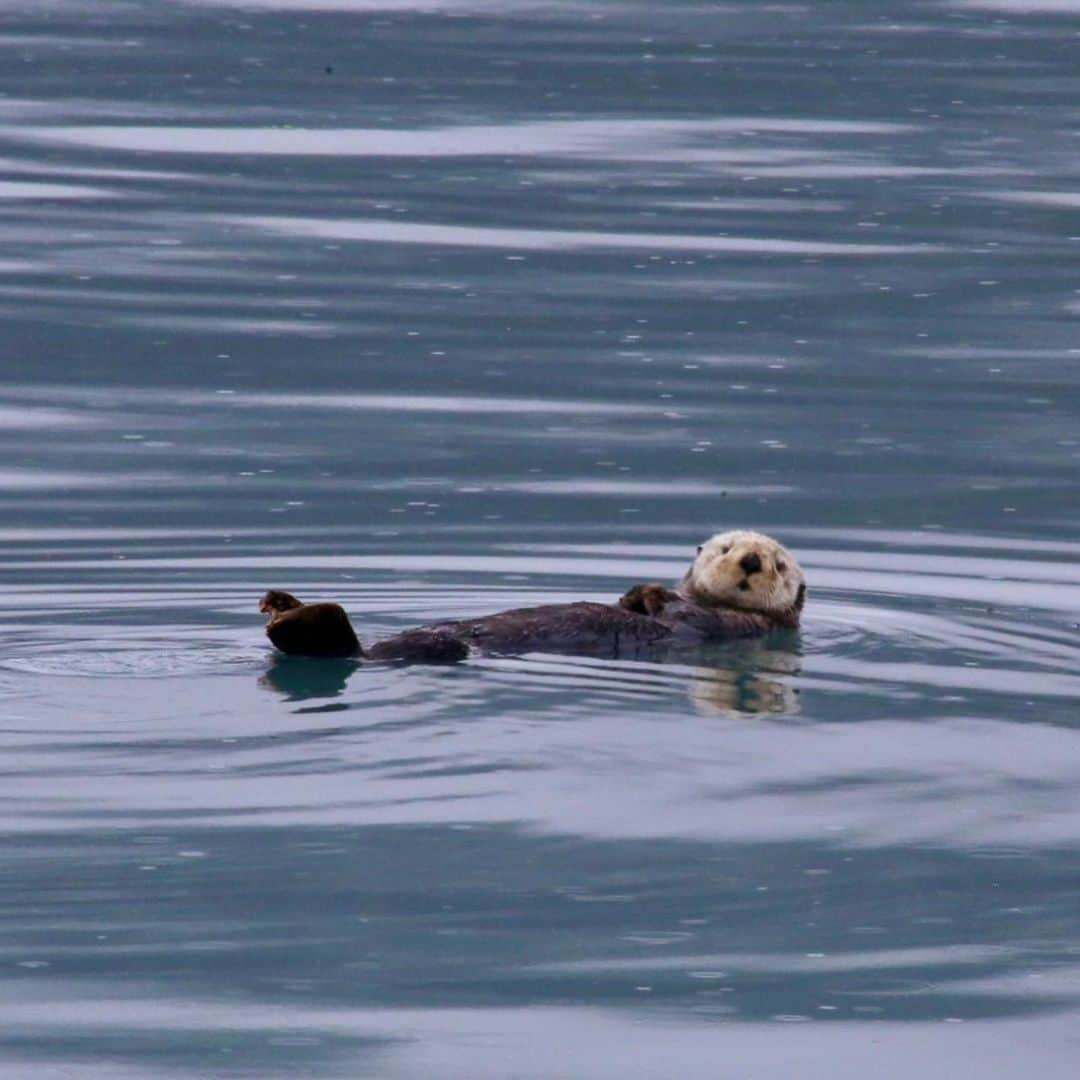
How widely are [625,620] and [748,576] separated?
2.67 ft

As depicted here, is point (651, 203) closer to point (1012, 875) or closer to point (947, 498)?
point (947, 498)

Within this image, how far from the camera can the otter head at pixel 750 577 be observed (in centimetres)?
877

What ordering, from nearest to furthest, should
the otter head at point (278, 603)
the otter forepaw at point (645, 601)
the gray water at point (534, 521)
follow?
the gray water at point (534, 521) < the otter head at point (278, 603) < the otter forepaw at point (645, 601)

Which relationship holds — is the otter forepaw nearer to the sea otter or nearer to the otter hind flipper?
the sea otter

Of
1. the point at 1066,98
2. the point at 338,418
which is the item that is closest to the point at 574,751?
the point at 338,418

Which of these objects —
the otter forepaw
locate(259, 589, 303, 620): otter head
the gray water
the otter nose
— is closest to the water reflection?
the gray water

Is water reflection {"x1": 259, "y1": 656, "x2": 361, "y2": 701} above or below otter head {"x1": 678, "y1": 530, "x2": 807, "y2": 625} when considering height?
below

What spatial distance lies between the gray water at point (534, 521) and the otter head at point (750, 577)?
0.51ft

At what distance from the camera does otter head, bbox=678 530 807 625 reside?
28.8 feet

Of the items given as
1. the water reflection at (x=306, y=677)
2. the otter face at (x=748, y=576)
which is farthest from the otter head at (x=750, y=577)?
the water reflection at (x=306, y=677)

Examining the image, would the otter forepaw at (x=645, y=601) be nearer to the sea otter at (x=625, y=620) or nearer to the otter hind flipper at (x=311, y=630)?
the sea otter at (x=625, y=620)

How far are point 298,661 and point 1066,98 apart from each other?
11.8 m

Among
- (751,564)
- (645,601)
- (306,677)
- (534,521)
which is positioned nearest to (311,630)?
(306,677)

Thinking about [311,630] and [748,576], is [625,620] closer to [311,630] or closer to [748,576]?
[748,576]
